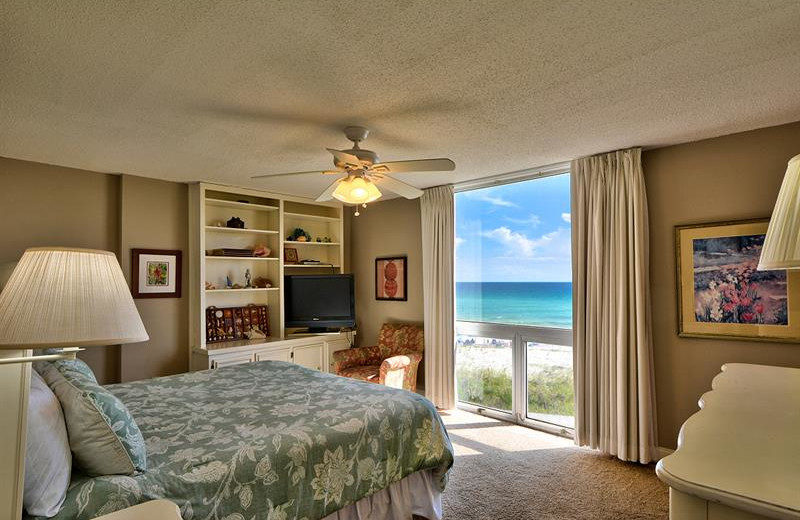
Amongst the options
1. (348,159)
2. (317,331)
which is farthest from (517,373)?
(348,159)

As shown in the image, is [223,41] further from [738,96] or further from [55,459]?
[738,96]

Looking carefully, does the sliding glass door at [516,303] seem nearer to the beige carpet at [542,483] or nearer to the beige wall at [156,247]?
the beige carpet at [542,483]

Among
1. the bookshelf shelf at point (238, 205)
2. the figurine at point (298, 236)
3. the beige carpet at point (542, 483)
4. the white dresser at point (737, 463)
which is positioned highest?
the bookshelf shelf at point (238, 205)

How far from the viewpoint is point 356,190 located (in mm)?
2752

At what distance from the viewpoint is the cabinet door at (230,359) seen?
4195 millimetres

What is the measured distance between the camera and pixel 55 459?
4.81 ft

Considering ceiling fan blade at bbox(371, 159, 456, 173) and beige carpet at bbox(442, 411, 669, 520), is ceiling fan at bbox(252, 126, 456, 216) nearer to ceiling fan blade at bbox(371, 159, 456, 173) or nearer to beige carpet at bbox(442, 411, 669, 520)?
ceiling fan blade at bbox(371, 159, 456, 173)

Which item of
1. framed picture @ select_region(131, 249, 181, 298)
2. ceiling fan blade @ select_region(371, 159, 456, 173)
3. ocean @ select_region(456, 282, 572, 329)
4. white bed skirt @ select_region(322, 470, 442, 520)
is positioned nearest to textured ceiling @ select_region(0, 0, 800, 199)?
ceiling fan blade @ select_region(371, 159, 456, 173)

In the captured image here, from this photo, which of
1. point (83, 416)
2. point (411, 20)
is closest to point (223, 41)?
point (411, 20)

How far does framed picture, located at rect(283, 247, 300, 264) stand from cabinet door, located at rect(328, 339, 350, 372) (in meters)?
1.15

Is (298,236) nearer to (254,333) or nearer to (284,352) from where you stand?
(254,333)

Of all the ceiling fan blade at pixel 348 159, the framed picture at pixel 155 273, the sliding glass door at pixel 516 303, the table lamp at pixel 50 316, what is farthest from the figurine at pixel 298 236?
the table lamp at pixel 50 316

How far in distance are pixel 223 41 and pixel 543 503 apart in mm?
3172

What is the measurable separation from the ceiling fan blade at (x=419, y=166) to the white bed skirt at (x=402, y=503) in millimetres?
1851
